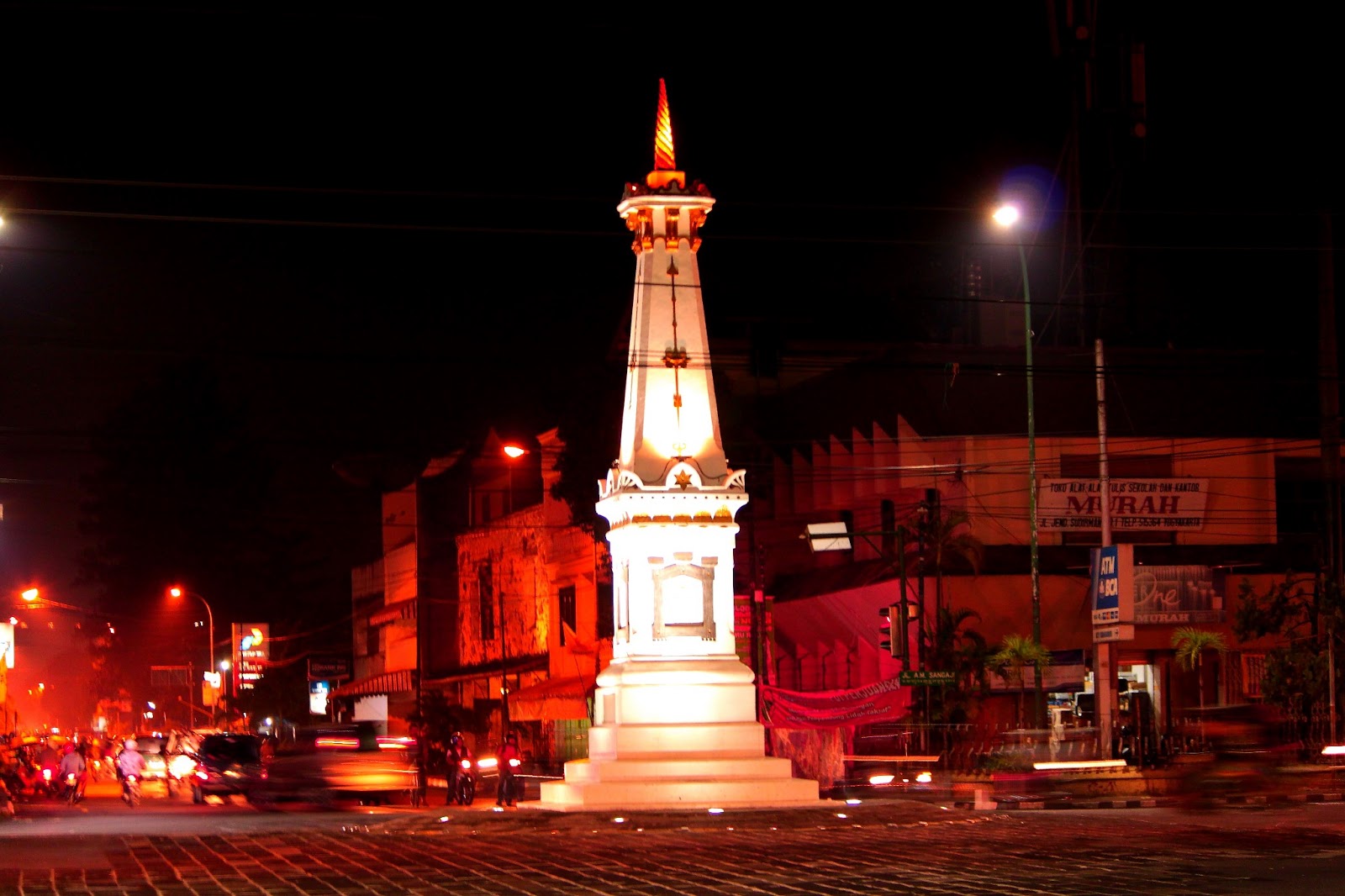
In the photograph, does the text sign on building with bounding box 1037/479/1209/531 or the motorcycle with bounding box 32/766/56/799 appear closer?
the motorcycle with bounding box 32/766/56/799

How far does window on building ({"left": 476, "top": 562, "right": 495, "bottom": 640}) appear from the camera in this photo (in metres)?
69.0

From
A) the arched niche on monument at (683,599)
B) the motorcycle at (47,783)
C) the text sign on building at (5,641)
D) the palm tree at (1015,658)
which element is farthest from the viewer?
the text sign on building at (5,641)

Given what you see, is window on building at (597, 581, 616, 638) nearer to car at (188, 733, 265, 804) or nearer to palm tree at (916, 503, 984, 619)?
palm tree at (916, 503, 984, 619)

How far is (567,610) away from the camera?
6219 cm

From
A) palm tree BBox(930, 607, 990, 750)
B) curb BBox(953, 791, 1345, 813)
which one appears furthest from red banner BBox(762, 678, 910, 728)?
curb BBox(953, 791, 1345, 813)

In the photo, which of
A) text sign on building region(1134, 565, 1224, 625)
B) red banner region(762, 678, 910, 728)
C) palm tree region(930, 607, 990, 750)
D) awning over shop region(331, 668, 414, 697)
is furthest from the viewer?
awning over shop region(331, 668, 414, 697)

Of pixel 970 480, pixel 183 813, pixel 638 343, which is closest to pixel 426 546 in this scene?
pixel 970 480

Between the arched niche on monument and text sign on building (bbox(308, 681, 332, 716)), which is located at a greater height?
the arched niche on monument

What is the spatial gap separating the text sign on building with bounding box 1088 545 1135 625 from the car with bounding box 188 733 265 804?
1722 cm

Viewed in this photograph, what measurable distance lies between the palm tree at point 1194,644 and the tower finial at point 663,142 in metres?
22.9

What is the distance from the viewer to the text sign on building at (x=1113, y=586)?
34.1 metres

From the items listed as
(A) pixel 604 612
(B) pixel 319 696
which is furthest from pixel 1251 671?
(B) pixel 319 696

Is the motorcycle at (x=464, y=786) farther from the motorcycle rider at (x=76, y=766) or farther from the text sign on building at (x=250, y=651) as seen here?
the text sign on building at (x=250, y=651)

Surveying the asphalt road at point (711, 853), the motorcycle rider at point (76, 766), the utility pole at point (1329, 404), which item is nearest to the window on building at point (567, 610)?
the motorcycle rider at point (76, 766)
